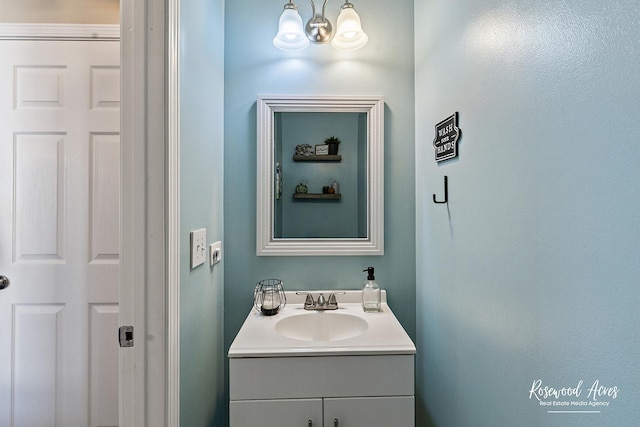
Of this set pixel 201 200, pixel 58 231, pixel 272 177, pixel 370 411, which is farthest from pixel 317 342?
pixel 58 231

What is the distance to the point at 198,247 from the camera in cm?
100

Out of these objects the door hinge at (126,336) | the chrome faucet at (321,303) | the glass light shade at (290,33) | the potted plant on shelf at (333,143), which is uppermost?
the glass light shade at (290,33)

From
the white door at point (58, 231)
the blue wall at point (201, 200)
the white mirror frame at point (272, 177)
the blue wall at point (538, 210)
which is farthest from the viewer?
the white mirror frame at point (272, 177)

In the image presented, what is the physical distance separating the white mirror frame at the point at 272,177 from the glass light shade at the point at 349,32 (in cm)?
22

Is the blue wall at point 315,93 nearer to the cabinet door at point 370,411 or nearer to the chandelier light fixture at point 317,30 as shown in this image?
the chandelier light fixture at point 317,30

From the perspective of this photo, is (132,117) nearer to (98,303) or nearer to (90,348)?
(98,303)

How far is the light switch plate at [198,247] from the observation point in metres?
0.95

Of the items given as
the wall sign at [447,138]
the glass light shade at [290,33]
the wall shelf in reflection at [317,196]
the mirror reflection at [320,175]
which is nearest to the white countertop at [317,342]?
the mirror reflection at [320,175]

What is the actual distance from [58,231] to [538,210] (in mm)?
1694

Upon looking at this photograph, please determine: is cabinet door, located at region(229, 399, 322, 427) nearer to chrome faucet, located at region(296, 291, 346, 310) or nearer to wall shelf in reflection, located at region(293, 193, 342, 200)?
chrome faucet, located at region(296, 291, 346, 310)

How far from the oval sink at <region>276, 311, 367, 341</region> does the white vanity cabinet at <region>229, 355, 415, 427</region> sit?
269 millimetres

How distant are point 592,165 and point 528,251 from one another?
0.73 ft

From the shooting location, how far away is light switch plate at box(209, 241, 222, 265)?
1.16m

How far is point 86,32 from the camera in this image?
1271mm
